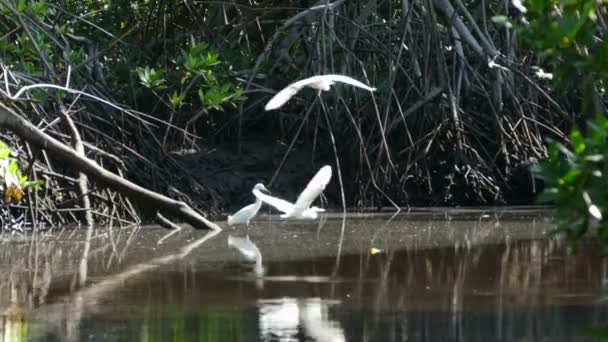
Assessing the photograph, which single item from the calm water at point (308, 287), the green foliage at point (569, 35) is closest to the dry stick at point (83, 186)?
the calm water at point (308, 287)

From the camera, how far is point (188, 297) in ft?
16.6

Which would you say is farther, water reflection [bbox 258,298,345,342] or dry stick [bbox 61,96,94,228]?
dry stick [bbox 61,96,94,228]

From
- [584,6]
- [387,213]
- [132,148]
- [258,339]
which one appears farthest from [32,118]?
[584,6]

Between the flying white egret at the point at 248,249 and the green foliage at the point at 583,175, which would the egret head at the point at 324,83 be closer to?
the flying white egret at the point at 248,249

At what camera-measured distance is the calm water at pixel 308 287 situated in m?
4.32

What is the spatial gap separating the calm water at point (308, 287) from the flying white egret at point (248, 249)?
55mm

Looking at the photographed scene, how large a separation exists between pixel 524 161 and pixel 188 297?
5.37m

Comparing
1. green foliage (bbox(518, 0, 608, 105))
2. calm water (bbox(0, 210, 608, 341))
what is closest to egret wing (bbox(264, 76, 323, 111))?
calm water (bbox(0, 210, 608, 341))

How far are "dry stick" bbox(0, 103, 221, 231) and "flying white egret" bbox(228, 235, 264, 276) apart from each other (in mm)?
342

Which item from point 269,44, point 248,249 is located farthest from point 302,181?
point 248,249

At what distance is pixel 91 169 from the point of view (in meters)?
7.27

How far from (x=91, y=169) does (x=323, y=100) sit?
128 inches

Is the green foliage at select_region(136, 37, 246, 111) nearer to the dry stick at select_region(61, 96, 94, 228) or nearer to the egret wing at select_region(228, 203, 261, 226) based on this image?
the dry stick at select_region(61, 96, 94, 228)

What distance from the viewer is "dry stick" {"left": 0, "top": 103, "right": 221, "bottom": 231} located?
7.05 metres
